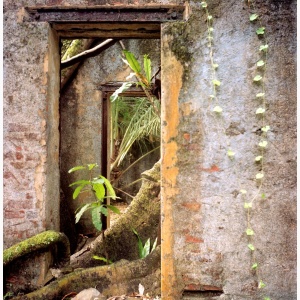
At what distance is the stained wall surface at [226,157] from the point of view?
2.31 meters

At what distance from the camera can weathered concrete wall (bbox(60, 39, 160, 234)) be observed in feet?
16.1

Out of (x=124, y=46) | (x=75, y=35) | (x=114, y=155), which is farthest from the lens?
(x=114, y=155)

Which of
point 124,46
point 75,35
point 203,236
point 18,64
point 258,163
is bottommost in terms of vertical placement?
point 203,236

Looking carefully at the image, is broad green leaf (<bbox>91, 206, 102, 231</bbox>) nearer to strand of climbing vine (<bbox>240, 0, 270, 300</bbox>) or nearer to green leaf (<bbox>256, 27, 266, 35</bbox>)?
strand of climbing vine (<bbox>240, 0, 270, 300</bbox>)

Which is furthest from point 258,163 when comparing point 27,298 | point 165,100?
point 27,298

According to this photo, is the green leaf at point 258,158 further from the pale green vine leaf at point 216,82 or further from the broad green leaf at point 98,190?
the broad green leaf at point 98,190

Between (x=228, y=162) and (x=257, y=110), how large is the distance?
47 cm

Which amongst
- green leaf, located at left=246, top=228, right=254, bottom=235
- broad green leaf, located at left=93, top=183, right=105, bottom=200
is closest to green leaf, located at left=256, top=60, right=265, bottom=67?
green leaf, located at left=246, top=228, right=254, bottom=235

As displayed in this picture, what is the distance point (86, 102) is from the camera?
4.91 m

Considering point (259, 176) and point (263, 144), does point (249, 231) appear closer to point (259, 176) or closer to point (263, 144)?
point (259, 176)

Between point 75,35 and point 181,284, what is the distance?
7.81 feet

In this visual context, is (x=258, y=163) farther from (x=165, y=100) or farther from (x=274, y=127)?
(x=165, y=100)

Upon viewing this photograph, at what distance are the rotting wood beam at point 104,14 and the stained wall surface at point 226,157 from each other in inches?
4.5

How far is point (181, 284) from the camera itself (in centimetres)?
234
